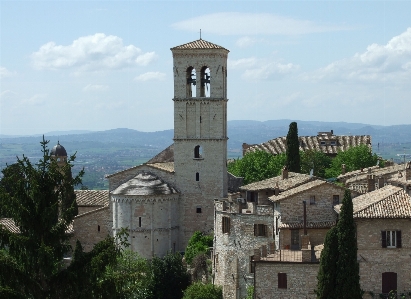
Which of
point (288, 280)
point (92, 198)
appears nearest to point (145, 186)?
point (92, 198)

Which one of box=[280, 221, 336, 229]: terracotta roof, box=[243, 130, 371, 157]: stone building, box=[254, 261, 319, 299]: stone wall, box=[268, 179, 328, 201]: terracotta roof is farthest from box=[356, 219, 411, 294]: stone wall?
box=[243, 130, 371, 157]: stone building

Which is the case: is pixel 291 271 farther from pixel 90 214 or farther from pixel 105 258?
pixel 90 214

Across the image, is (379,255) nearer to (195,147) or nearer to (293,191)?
(293,191)

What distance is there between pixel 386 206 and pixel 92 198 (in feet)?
114

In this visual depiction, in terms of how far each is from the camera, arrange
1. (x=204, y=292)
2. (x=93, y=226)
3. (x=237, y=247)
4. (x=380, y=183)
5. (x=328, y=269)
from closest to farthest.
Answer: (x=328, y=269) → (x=204, y=292) → (x=237, y=247) → (x=380, y=183) → (x=93, y=226)

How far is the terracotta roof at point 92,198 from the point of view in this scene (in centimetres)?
7049

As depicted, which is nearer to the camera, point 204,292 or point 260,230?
point 204,292

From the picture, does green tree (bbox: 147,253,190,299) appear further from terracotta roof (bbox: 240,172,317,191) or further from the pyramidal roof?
the pyramidal roof

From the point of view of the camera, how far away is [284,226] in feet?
156

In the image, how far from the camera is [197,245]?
62.0 meters

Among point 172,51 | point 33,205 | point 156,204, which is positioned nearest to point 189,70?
point 172,51

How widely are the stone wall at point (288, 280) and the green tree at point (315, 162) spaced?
43.2 meters

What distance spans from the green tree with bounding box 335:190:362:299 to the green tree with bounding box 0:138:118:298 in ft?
41.8

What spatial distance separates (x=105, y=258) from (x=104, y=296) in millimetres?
1452
